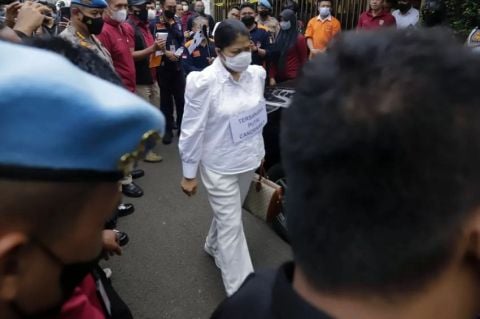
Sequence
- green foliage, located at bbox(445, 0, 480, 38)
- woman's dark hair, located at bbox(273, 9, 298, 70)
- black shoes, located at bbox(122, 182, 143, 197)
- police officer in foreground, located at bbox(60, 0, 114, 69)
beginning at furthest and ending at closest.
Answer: woman's dark hair, located at bbox(273, 9, 298, 70)
green foliage, located at bbox(445, 0, 480, 38)
black shoes, located at bbox(122, 182, 143, 197)
police officer in foreground, located at bbox(60, 0, 114, 69)

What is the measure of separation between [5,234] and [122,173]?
21 cm

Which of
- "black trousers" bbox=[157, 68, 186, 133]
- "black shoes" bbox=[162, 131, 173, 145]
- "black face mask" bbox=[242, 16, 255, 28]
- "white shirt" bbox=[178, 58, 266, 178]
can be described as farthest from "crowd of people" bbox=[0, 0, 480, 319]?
"black face mask" bbox=[242, 16, 255, 28]

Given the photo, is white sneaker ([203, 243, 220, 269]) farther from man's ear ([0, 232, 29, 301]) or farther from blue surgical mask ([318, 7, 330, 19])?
blue surgical mask ([318, 7, 330, 19])

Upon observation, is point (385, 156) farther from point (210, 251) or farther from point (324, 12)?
point (324, 12)

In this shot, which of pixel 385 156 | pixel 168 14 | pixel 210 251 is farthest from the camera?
pixel 168 14

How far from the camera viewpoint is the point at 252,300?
3.01ft

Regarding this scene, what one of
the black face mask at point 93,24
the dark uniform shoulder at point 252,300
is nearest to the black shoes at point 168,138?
the black face mask at point 93,24

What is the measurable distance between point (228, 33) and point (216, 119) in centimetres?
55

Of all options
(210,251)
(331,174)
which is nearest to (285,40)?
(210,251)

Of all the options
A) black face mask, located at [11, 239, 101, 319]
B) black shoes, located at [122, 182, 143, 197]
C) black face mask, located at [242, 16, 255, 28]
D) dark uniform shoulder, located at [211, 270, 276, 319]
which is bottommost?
black shoes, located at [122, 182, 143, 197]

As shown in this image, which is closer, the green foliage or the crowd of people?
the crowd of people

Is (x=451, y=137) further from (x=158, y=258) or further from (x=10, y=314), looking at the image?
(x=158, y=258)

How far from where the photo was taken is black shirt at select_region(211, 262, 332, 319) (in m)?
0.73

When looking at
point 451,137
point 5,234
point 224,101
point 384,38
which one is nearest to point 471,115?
point 451,137
